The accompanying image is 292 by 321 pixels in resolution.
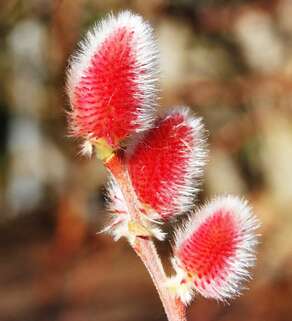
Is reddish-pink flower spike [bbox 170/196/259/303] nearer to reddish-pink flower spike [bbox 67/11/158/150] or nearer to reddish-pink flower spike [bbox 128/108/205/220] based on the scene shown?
reddish-pink flower spike [bbox 128/108/205/220]

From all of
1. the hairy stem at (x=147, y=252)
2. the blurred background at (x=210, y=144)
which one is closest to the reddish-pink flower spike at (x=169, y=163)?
the hairy stem at (x=147, y=252)

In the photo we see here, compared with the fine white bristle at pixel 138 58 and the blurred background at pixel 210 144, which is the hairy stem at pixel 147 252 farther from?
the blurred background at pixel 210 144

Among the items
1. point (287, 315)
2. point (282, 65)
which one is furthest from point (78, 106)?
point (287, 315)

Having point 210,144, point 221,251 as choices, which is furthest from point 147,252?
point 210,144

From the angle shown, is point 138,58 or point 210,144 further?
point 210,144

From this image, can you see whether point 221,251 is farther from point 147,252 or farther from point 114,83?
point 114,83

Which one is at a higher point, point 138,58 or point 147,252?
point 138,58

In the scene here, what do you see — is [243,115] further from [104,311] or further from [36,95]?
[36,95]
